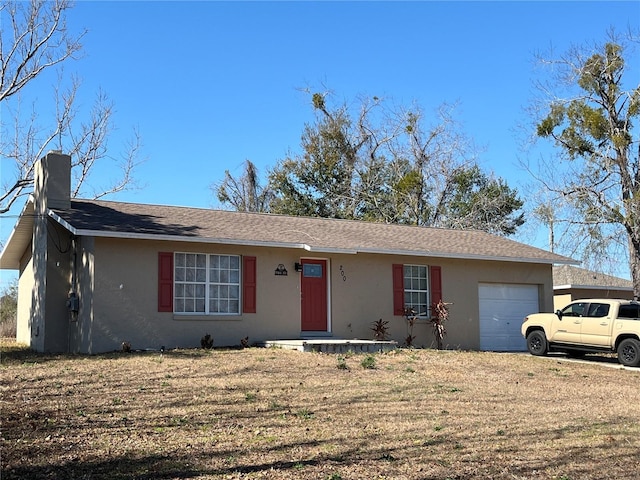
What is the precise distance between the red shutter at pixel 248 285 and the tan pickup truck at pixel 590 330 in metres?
7.64

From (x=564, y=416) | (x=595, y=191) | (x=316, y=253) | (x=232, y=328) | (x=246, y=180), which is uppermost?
(x=246, y=180)

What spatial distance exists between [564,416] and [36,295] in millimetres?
13346

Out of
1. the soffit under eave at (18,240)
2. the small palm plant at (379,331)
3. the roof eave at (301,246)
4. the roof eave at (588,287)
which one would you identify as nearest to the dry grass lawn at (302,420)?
the roof eave at (301,246)

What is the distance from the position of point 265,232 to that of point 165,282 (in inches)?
125

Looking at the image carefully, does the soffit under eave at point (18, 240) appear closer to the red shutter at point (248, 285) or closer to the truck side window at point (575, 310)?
the red shutter at point (248, 285)

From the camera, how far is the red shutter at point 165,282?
15.8 m

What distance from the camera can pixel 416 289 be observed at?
19.3 metres

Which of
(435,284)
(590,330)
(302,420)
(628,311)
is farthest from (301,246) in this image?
(302,420)

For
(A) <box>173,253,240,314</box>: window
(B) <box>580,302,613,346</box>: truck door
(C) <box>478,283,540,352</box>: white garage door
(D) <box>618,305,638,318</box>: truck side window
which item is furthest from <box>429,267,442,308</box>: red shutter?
(A) <box>173,253,240,314</box>: window

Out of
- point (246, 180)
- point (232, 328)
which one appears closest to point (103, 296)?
point (232, 328)

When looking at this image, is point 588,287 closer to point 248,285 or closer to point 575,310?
point 575,310

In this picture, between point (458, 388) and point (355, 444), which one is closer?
point (355, 444)

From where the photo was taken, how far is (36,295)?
1786 cm

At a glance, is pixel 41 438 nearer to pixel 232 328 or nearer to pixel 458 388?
pixel 458 388
